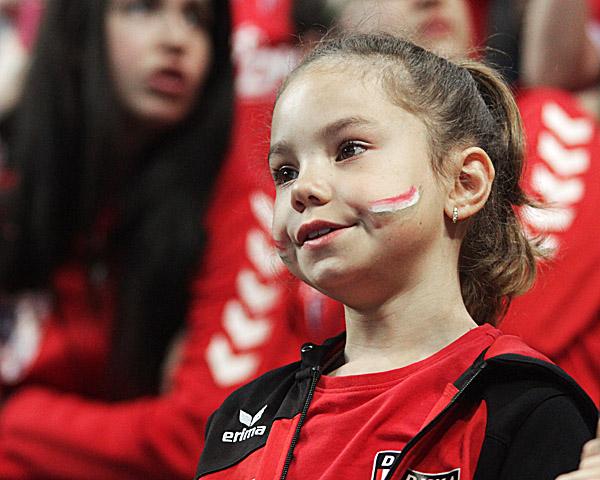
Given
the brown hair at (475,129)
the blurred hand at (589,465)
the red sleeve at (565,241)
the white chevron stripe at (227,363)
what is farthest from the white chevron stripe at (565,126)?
the blurred hand at (589,465)

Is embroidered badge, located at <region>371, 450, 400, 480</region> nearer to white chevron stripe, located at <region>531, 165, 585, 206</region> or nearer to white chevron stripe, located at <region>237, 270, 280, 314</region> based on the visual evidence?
white chevron stripe, located at <region>531, 165, 585, 206</region>

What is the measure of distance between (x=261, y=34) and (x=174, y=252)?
A: 0.66 m

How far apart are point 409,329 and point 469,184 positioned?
14 centimetres

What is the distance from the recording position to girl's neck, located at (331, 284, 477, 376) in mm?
933

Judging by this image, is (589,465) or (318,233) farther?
(318,233)

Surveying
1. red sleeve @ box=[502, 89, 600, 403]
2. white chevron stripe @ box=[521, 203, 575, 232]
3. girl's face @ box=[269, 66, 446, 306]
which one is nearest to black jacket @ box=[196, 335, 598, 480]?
girl's face @ box=[269, 66, 446, 306]

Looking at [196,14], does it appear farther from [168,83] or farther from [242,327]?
[242,327]

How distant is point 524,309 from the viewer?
1336 mm

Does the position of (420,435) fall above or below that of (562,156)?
below

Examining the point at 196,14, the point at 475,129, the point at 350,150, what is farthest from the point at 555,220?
the point at 196,14

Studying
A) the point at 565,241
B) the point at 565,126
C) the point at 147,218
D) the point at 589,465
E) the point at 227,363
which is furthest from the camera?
the point at 147,218

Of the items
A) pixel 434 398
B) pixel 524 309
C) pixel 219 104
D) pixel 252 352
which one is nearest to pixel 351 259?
pixel 434 398

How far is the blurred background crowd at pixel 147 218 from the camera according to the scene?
5.69 ft

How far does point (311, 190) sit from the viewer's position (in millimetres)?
902
